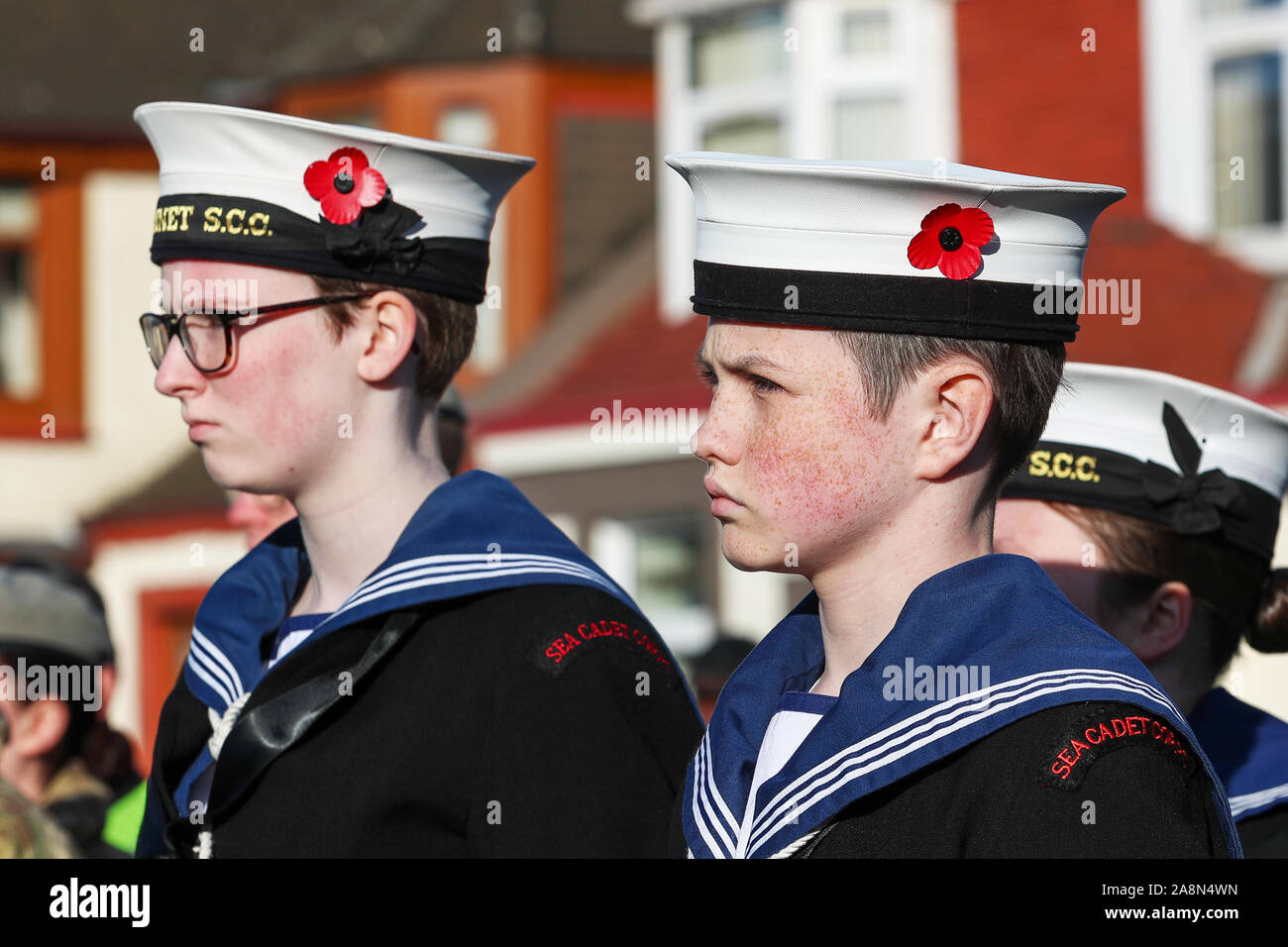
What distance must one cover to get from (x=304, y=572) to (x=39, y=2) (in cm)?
1624

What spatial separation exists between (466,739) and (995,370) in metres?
1.00

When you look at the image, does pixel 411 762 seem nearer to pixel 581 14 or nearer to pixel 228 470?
pixel 228 470

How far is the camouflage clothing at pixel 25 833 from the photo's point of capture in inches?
120

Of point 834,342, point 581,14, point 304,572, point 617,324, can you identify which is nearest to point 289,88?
point 581,14

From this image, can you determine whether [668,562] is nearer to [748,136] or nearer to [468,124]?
[748,136]

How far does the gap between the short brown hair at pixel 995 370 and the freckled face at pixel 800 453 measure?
0.07ft

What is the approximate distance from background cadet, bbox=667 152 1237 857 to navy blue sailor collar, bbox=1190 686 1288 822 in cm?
100

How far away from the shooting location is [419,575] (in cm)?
301

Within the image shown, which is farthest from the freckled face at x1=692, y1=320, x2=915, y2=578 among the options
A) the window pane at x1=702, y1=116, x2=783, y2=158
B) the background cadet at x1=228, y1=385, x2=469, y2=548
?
the window pane at x1=702, y1=116, x2=783, y2=158

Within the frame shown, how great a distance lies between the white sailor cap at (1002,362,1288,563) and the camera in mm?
3342
